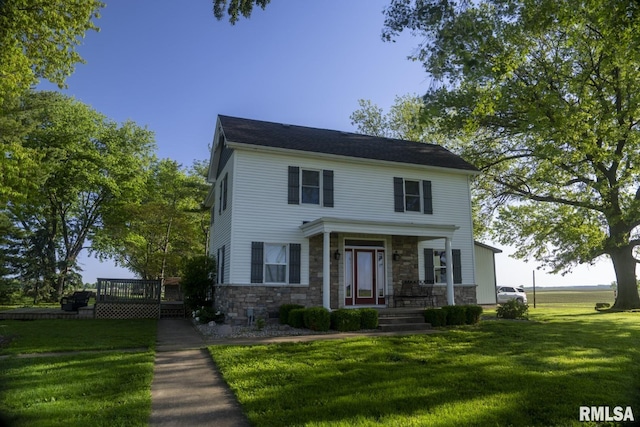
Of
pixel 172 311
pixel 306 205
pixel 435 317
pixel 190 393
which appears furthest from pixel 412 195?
pixel 190 393

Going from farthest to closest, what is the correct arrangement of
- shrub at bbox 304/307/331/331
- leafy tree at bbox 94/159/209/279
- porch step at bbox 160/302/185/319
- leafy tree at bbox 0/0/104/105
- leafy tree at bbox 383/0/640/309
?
1. leafy tree at bbox 94/159/209/279
2. porch step at bbox 160/302/185/319
3. leafy tree at bbox 0/0/104/105
4. shrub at bbox 304/307/331/331
5. leafy tree at bbox 383/0/640/309

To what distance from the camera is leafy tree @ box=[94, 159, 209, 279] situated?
23922mm

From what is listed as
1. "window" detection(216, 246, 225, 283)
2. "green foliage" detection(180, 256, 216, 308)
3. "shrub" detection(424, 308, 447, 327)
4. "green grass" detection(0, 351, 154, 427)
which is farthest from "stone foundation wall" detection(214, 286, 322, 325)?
"green grass" detection(0, 351, 154, 427)

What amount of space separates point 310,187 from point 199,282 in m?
5.35

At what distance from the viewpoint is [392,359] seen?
7355 millimetres

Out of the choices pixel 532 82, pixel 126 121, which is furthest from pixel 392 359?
pixel 126 121

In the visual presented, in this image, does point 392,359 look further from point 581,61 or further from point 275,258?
point 581,61

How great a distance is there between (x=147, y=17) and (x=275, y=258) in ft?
25.1

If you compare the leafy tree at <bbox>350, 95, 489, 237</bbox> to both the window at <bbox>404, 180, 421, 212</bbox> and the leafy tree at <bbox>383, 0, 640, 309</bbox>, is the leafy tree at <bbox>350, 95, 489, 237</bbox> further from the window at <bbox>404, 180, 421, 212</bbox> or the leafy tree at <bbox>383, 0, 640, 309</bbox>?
the window at <bbox>404, 180, 421, 212</bbox>

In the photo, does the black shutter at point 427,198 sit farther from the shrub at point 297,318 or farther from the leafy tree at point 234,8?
the leafy tree at point 234,8

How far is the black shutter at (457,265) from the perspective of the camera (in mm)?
15695

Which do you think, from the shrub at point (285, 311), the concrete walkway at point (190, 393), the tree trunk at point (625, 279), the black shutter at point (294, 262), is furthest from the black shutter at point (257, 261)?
the tree trunk at point (625, 279)

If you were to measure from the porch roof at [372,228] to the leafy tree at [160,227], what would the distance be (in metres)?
12.9

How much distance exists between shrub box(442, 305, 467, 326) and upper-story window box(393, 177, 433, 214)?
4312 millimetres
